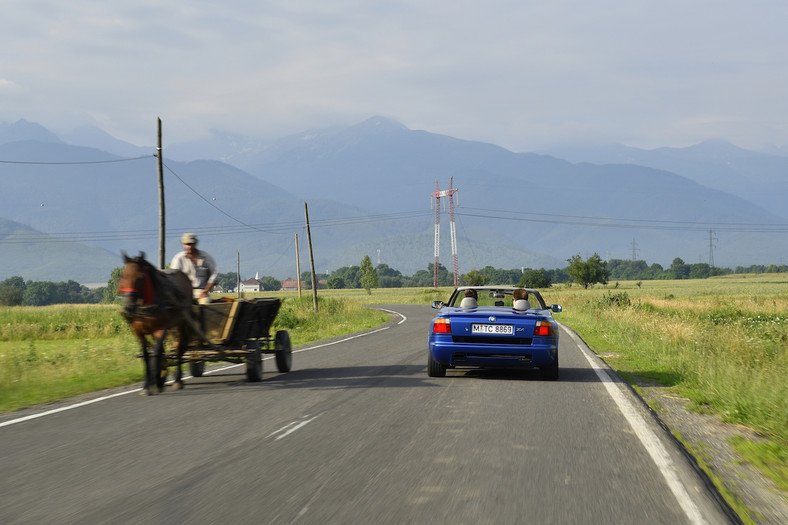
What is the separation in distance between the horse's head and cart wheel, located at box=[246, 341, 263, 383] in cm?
220

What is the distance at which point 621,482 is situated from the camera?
18.3ft

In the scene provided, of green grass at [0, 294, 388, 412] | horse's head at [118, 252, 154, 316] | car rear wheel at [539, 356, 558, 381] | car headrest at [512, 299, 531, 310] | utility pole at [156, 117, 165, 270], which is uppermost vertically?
utility pole at [156, 117, 165, 270]

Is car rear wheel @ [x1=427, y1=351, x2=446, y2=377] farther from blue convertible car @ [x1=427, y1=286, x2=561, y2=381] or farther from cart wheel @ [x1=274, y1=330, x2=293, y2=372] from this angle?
cart wheel @ [x1=274, y1=330, x2=293, y2=372]

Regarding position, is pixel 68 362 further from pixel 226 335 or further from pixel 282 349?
pixel 226 335

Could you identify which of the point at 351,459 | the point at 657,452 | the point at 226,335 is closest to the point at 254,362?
the point at 226,335

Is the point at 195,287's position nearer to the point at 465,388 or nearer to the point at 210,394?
the point at 210,394

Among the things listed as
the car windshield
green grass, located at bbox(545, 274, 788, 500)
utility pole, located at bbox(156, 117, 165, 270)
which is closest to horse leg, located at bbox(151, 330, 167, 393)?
the car windshield

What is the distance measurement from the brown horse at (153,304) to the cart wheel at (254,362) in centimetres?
117

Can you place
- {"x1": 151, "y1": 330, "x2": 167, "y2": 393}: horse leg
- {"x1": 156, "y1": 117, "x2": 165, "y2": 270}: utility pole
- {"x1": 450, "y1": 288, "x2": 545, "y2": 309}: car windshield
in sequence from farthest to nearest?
{"x1": 156, "y1": 117, "x2": 165, "y2": 270}: utility pole
{"x1": 450, "y1": 288, "x2": 545, "y2": 309}: car windshield
{"x1": 151, "y1": 330, "x2": 167, "y2": 393}: horse leg

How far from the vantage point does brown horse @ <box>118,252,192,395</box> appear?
9508mm

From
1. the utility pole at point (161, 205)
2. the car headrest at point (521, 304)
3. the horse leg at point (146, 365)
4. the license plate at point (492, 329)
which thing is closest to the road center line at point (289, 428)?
the horse leg at point (146, 365)

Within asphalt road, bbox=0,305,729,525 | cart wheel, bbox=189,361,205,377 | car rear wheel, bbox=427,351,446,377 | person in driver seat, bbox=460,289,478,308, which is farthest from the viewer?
cart wheel, bbox=189,361,205,377

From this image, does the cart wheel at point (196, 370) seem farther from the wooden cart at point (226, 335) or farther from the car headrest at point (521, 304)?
the car headrest at point (521, 304)

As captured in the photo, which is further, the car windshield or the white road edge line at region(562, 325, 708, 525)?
the car windshield
